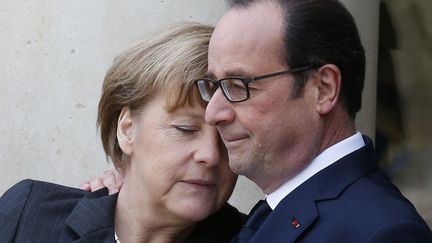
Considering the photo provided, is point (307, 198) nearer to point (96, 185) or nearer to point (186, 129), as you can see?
point (186, 129)

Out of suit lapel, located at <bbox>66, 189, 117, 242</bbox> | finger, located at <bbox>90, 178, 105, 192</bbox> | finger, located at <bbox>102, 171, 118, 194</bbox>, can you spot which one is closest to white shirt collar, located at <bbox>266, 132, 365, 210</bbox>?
suit lapel, located at <bbox>66, 189, 117, 242</bbox>

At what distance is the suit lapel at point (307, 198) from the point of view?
8.99 feet

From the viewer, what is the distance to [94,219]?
11.6 ft

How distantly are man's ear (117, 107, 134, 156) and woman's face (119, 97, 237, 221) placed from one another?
0.10 meters

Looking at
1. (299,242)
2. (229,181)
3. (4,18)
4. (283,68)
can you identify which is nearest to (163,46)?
(229,181)

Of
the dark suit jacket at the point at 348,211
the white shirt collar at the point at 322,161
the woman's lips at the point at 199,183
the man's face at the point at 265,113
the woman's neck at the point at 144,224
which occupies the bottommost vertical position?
the woman's neck at the point at 144,224

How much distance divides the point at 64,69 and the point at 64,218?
91 cm

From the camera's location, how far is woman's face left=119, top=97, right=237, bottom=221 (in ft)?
10.6

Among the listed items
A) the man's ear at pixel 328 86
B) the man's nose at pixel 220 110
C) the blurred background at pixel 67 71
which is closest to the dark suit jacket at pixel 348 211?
the man's ear at pixel 328 86

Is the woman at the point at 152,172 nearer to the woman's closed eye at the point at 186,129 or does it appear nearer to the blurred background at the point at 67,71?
the woman's closed eye at the point at 186,129

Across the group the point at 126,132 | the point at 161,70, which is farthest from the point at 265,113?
the point at 126,132

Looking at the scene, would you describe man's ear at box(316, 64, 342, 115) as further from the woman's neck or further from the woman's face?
the woman's neck

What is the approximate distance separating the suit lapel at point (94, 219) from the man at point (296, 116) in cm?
82

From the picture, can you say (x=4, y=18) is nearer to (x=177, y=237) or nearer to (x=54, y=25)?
(x=54, y=25)
